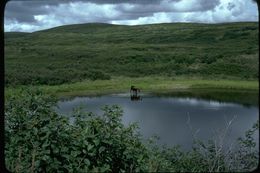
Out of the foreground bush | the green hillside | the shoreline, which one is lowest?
the shoreline

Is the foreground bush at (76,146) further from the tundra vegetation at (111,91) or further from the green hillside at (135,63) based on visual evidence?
the green hillside at (135,63)

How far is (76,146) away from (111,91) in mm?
26738

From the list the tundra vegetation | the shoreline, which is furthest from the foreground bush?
the shoreline

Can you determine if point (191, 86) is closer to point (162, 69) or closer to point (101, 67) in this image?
point (162, 69)

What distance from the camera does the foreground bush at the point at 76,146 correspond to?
337 cm

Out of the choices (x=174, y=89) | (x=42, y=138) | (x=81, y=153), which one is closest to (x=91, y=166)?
(x=81, y=153)

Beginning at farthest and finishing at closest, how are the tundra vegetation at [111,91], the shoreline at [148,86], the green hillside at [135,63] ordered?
the green hillside at [135,63]
the shoreline at [148,86]
the tundra vegetation at [111,91]

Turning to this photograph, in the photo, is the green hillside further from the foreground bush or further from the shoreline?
the foreground bush

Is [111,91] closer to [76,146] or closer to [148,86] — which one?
[148,86]

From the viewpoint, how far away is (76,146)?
3588 millimetres

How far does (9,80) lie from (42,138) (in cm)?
2636

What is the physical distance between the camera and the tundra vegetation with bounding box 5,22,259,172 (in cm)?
354

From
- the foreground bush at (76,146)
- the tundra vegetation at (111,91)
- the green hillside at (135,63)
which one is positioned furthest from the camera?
the green hillside at (135,63)

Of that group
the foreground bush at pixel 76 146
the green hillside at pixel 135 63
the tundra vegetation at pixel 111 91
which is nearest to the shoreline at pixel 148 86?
the tundra vegetation at pixel 111 91
